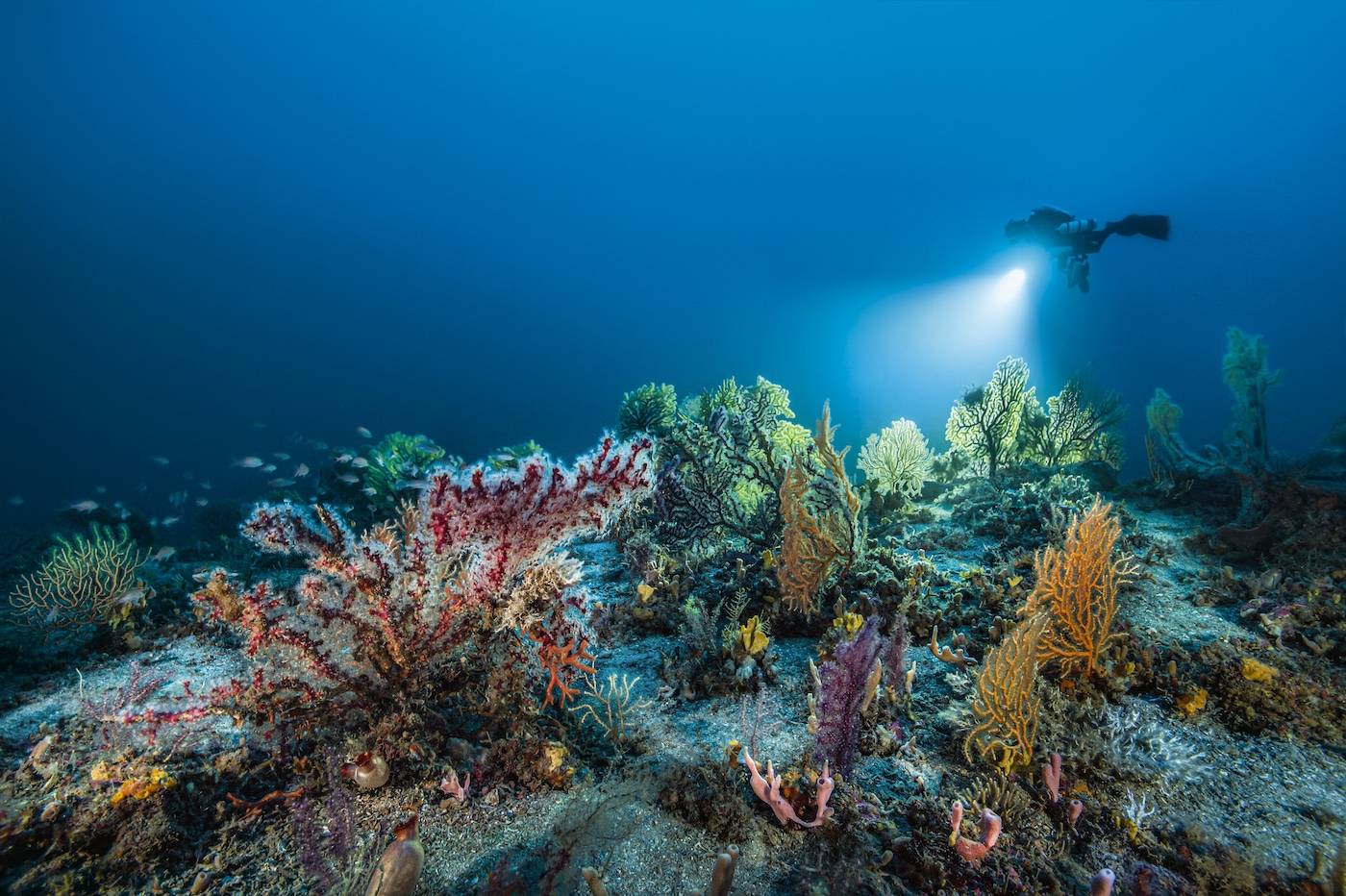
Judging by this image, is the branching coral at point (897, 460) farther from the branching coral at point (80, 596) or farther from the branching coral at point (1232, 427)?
the branching coral at point (80, 596)

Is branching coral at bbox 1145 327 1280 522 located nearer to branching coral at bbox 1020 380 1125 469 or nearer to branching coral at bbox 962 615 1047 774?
branching coral at bbox 1020 380 1125 469

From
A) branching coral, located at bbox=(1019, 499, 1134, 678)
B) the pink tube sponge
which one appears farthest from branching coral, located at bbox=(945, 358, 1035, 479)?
the pink tube sponge

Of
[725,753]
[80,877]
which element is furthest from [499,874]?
[80,877]

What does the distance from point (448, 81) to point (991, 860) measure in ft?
541

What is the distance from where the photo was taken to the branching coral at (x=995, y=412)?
426 inches

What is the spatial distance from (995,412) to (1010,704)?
30.3 feet

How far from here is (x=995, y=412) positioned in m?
10.9

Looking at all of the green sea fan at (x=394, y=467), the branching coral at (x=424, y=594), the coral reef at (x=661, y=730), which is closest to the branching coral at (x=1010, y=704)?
Result: the coral reef at (x=661, y=730)

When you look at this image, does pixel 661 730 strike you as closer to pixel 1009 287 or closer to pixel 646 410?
pixel 646 410

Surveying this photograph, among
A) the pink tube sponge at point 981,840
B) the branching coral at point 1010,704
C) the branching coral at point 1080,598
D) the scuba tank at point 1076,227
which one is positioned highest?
the scuba tank at point 1076,227

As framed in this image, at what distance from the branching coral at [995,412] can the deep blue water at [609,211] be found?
68.2 m

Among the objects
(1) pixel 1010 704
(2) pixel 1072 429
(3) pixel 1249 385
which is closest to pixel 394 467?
(1) pixel 1010 704

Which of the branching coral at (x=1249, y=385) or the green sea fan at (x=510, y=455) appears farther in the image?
the branching coral at (x=1249, y=385)

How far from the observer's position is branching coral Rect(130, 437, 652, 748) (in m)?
3.05
